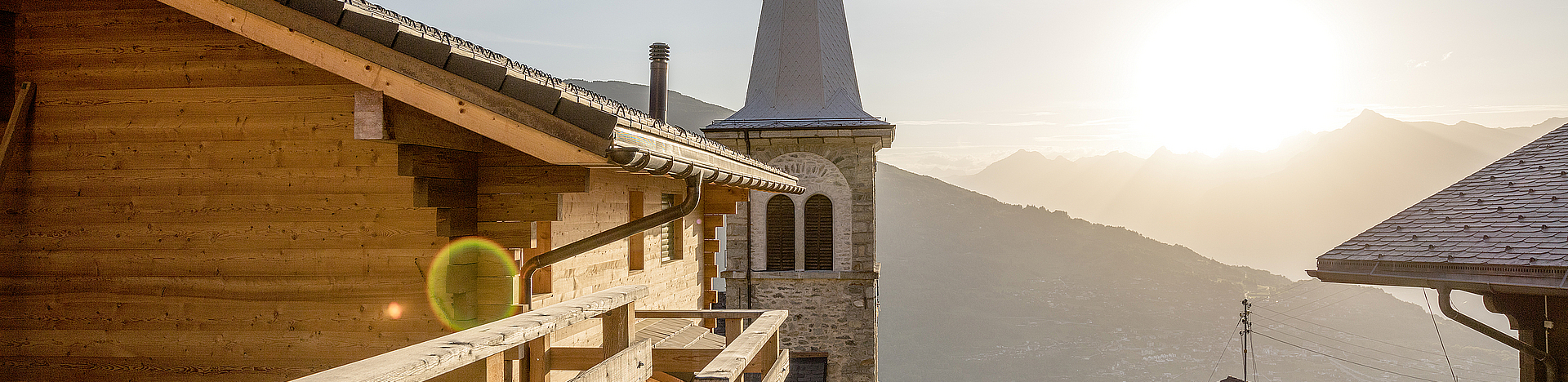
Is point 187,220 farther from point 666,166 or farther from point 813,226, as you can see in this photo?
point 813,226

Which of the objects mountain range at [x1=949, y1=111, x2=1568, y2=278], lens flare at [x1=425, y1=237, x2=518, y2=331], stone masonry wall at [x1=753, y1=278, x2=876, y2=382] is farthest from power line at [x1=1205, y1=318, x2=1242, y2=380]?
lens flare at [x1=425, y1=237, x2=518, y2=331]

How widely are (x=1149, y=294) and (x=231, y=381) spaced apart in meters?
88.4

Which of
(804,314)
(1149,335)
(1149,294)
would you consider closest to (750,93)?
(804,314)

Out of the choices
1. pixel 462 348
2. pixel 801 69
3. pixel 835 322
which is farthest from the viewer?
pixel 801 69

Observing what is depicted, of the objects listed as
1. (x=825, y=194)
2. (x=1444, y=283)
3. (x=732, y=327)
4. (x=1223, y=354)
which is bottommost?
(x=1223, y=354)

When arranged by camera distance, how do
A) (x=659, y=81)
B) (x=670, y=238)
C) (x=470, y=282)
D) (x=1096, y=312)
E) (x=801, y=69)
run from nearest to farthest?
(x=470, y=282)
(x=670, y=238)
(x=659, y=81)
(x=801, y=69)
(x=1096, y=312)

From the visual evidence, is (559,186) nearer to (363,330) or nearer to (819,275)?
(363,330)

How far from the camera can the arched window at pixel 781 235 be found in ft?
60.3

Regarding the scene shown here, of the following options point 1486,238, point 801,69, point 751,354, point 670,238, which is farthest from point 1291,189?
point 751,354

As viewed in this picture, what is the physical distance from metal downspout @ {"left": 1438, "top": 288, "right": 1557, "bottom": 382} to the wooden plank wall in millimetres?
8341

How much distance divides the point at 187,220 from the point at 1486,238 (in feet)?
32.7

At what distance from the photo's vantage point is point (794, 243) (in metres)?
18.3

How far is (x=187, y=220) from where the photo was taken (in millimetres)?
4168

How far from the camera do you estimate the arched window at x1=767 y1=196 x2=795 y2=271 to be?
1839 centimetres
